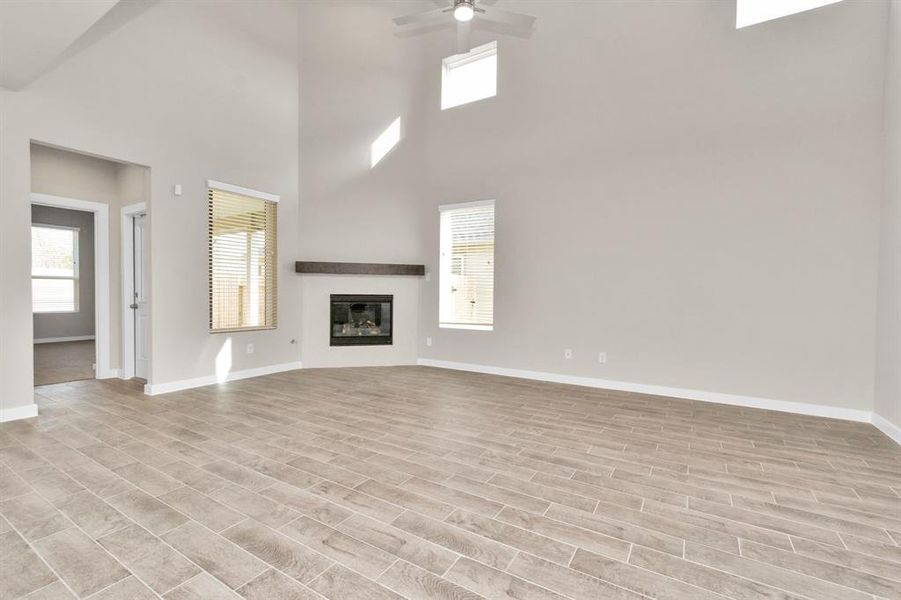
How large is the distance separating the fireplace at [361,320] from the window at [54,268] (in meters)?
7.09

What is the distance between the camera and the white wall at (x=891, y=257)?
11.3 ft

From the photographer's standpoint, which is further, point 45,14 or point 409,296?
point 409,296

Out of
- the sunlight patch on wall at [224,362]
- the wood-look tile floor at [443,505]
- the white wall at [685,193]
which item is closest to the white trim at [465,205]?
the white wall at [685,193]

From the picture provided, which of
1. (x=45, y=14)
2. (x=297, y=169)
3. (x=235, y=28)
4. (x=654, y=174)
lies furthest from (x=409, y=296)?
(x=45, y=14)

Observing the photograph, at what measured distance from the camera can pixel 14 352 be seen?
3658 millimetres

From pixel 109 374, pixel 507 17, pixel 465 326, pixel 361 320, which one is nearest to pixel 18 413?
pixel 109 374

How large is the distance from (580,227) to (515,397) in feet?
7.29

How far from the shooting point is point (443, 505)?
2.27 metres

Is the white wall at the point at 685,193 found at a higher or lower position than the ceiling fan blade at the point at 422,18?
lower

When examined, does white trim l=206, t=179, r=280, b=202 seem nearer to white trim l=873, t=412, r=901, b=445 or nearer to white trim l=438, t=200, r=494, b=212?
white trim l=438, t=200, r=494, b=212

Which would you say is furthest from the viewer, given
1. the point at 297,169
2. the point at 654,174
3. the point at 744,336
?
the point at 297,169

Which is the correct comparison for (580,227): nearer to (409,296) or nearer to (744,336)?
(744,336)

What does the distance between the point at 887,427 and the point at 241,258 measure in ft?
22.2

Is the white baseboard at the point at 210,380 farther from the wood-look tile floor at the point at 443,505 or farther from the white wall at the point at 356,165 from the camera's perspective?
the wood-look tile floor at the point at 443,505
